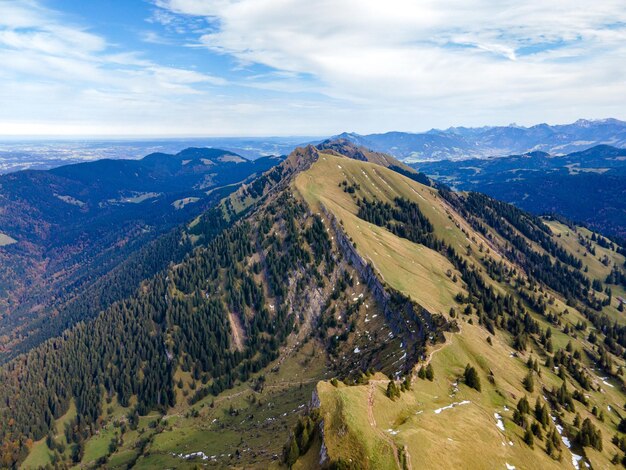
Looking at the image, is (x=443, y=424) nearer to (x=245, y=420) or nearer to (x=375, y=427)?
(x=375, y=427)

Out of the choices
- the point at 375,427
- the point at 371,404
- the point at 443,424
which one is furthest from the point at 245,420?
the point at 375,427

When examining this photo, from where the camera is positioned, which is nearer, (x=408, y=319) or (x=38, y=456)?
(x=408, y=319)

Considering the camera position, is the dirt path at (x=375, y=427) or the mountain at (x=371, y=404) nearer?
the dirt path at (x=375, y=427)

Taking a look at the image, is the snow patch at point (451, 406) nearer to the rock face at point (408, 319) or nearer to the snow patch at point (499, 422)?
the snow patch at point (499, 422)

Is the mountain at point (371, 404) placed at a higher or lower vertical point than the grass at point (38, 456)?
higher

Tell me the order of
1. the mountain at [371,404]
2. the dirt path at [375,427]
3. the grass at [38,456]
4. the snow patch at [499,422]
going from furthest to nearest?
the grass at [38,456] < the snow patch at [499,422] < the mountain at [371,404] < the dirt path at [375,427]

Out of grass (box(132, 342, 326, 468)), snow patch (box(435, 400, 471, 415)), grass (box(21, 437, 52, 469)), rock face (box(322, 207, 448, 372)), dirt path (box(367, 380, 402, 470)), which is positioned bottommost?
grass (box(21, 437, 52, 469))

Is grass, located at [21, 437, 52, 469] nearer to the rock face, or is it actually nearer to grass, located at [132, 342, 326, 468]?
grass, located at [132, 342, 326, 468]

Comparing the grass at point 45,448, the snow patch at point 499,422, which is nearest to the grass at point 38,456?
the grass at point 45,448

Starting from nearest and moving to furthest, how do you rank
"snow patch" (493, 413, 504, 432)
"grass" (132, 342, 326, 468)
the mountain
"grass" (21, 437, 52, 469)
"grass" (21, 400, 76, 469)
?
the mountain → "snow patch" (493, 413, 504, 432) → "grass" (132, 342, 326, 468) → "grass" (21, 437, 52, 469) → "grass" (21, 400, 76, 469)

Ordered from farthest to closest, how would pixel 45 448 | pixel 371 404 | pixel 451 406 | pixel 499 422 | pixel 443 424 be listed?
1. pixel 45 448
2. pixel 499 422
3. pixel 451 406
4. pixel 371 404
5. pixel 443 424

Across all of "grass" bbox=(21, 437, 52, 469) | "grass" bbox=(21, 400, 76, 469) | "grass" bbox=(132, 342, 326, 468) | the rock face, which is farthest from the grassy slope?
"grass" bbox=(21, 400, 76, 469)
